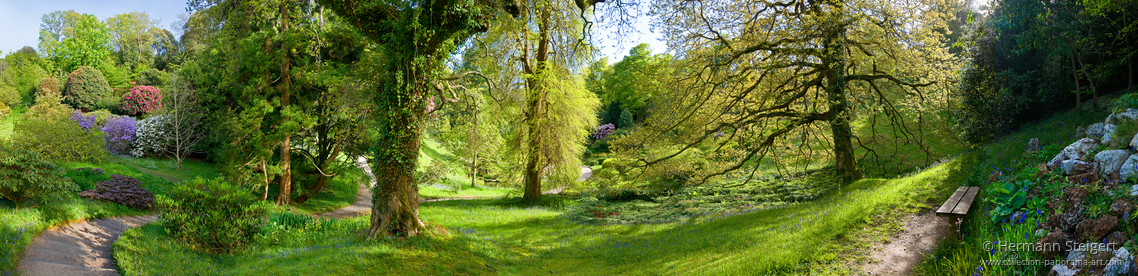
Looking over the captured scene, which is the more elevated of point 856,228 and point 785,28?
point 785,28

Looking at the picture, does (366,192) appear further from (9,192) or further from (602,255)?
(602,255)

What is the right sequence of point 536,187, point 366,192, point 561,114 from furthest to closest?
point 366,192 → point 536,187 → point 561,114

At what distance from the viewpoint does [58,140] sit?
1474 centimetres

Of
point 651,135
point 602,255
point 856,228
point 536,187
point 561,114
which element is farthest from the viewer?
point 536,187

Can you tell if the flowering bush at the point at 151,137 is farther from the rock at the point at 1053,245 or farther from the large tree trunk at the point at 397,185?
the rock at the point at 1053,245

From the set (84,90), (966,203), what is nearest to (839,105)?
(966,203)

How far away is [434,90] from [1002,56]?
18464mm

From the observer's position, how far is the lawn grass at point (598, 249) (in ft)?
21.6

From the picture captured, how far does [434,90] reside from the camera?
9133mm

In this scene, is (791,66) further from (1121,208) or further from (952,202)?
(1121,208)

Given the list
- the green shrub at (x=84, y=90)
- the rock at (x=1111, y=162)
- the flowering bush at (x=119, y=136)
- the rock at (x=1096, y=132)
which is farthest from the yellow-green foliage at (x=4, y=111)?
the rock at (x=1096, y=132)

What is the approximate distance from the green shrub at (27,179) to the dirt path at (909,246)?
12217mm

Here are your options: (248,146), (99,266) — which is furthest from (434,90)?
(248,146)

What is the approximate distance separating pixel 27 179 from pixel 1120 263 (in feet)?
44.0
